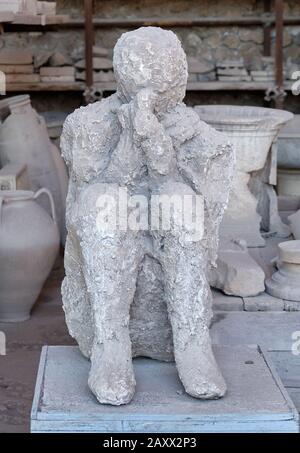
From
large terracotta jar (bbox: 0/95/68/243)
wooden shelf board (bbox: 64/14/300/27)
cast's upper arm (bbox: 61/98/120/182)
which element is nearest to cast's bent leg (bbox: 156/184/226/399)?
cast's upper arm (bbox: 61/98/120/182)

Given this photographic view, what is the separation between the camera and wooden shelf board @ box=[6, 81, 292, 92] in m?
6.40

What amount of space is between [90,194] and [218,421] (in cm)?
68

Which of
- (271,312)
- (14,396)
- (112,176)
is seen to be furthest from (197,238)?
(14,396)

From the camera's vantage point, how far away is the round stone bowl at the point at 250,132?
3.80 m

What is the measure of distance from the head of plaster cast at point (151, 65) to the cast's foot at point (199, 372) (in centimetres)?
66

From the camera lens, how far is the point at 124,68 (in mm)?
2326

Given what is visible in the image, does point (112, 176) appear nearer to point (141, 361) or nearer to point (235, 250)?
point (141, 361)

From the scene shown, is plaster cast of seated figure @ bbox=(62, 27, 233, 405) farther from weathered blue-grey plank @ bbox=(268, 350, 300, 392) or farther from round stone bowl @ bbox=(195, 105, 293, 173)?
round stone bowl @ bbox=(195, 105, 293, 173)

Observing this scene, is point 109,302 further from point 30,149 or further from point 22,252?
point 30,149

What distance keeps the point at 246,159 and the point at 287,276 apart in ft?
2.53

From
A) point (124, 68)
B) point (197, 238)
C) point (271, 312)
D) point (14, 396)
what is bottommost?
point (14, 396)

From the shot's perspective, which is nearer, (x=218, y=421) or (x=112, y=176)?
(x=218, y=421)

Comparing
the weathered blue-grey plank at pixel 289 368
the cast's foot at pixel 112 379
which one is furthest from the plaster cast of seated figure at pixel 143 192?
the weathered blue-grey plank at pixel 289 368

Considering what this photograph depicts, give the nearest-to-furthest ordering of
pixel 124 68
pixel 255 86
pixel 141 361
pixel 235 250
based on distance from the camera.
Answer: pixel 124 68, pixel 141 361, pixel 235 250, pixel 255 86
